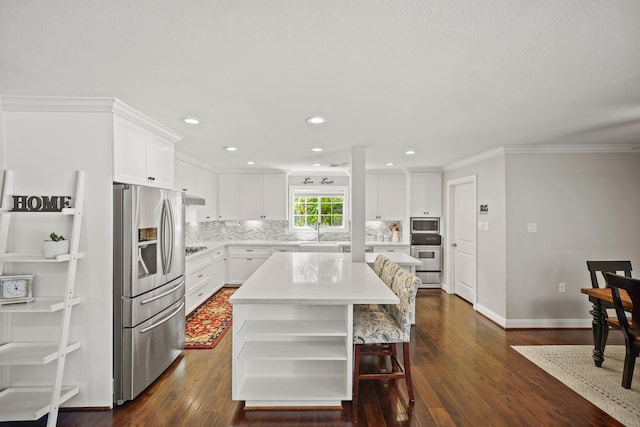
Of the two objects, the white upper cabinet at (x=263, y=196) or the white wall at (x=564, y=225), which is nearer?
the white wall at (x=564, y=225)

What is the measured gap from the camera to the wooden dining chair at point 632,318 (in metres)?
2.41

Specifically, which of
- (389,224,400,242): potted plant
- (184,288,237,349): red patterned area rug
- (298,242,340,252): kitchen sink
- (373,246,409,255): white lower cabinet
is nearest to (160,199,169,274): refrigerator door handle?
(184,288,237,349): red patterned area rug

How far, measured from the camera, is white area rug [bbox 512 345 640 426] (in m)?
2.36

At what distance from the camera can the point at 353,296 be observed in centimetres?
232

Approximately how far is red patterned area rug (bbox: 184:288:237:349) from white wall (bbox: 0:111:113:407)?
1.16 meters

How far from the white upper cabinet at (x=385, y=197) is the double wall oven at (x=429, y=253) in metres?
0.59

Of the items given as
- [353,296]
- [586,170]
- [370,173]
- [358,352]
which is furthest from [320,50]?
[370,173]

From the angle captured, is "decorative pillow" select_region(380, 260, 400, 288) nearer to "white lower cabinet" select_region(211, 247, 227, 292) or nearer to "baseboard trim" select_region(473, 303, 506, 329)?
"baseboard trim" select_region(473, 303, 506, 329)

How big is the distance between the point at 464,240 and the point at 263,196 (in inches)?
153

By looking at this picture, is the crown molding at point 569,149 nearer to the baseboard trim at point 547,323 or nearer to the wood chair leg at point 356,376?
the baseboard trim at point 547,323

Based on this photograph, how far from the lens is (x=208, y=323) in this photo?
4117 millimetres

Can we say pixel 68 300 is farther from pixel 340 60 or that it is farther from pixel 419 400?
pixel 419 400

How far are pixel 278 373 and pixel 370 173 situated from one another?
4.57 meters

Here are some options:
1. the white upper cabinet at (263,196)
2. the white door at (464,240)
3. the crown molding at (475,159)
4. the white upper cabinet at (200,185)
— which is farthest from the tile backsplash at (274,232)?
the crown molding at (475,159)
